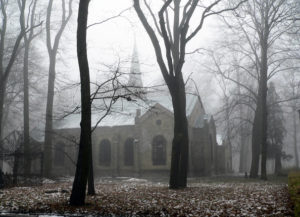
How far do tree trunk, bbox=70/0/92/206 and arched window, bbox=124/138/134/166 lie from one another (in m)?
22.9

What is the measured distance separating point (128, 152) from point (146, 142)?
8.60ft

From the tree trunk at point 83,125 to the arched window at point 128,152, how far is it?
2290 centimetres

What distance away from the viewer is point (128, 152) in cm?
3266

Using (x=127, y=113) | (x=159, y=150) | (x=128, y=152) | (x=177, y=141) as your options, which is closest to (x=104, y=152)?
(x=128, y=152)

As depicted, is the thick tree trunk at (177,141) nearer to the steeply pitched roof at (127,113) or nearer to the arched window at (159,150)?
the arched window at (159,150)

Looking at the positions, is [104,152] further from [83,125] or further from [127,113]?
[83,125]

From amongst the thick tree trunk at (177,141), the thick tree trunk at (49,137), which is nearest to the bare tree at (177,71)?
the thick tree trunk at (177,141)

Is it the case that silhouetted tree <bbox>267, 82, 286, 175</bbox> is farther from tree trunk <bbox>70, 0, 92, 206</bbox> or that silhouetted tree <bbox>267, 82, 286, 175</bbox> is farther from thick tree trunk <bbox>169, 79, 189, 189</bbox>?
tree trunk <bbox>70, 0, 92, 206</bbox>

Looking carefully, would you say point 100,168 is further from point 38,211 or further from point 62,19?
point 38,211

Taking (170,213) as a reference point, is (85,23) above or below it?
above

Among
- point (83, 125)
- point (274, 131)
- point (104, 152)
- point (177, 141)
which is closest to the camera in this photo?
point (83, 125)

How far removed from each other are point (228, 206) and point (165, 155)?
22061 millimetres

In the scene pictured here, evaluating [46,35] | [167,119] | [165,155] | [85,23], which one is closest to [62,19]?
[46,35]

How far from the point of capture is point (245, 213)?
7637mm
